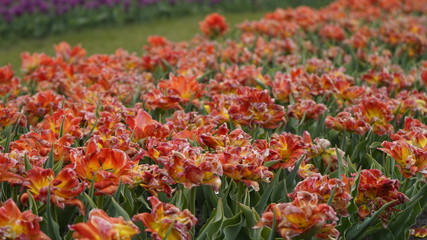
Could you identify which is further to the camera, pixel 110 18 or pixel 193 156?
pixel 110 18

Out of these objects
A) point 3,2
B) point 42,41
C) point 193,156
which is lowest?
point 42,41

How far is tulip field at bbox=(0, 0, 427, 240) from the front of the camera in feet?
4.96

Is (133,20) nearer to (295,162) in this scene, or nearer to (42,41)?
(42,41)

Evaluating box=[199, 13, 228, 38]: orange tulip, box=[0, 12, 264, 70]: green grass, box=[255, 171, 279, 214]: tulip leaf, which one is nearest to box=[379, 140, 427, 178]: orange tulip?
box=[255, 171, 279, 214]: tulip leaf

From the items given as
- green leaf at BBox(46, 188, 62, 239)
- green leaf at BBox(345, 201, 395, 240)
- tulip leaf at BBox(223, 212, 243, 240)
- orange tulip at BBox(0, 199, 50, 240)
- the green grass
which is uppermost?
orange tulip at BBox(0, 199, 50, 240)

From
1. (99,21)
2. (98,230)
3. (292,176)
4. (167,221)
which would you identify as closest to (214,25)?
(292,176)

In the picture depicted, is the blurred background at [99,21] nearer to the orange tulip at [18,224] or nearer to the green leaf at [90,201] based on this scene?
the green leaf at [90,201]

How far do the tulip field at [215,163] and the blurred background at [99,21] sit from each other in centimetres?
505

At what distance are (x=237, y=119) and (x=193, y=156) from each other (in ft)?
1.86

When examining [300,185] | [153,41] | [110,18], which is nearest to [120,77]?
[153,41]

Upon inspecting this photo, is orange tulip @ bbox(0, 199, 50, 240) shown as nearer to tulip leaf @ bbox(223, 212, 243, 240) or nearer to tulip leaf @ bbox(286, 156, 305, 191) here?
tulip leaf @ bbox(223, 212, 243, 240)

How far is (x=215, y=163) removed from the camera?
63.2 inches

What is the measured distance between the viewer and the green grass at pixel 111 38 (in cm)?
817

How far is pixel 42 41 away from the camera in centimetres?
884
